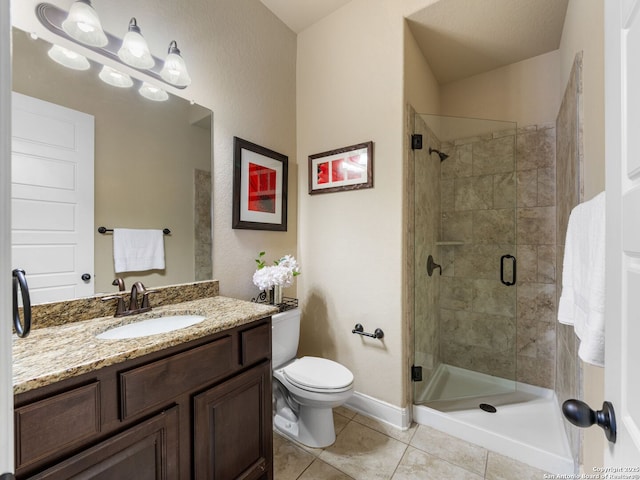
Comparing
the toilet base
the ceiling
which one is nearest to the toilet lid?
the toilet base

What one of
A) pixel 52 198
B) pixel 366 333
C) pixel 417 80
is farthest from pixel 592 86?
pixel 52 198

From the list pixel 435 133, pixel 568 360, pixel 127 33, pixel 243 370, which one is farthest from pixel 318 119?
pixel 568 360

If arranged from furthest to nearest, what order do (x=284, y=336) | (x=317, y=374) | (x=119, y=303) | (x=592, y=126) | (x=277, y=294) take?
(x=277, y=294), (x=284, y=336), (x=317, y=374), (x=119, y=303), (x=592, y=126)

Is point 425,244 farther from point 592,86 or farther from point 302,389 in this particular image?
point 302,389

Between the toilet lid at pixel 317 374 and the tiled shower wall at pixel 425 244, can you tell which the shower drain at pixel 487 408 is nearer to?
the tiled shower wall at pixel 425 244

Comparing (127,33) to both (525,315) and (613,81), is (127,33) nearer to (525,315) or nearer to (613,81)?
(613,81)

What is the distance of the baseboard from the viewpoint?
5.88 feet

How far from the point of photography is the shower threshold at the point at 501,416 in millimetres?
1514

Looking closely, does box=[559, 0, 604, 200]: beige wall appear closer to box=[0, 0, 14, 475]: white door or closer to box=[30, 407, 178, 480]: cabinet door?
box=[0, 0, 14, 475]: white door

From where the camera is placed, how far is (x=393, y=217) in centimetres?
182

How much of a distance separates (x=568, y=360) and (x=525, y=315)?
77 centimetres

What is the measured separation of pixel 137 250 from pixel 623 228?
1.72m

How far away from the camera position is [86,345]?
35.5 inches

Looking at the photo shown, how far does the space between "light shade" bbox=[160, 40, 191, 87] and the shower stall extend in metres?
1.49
